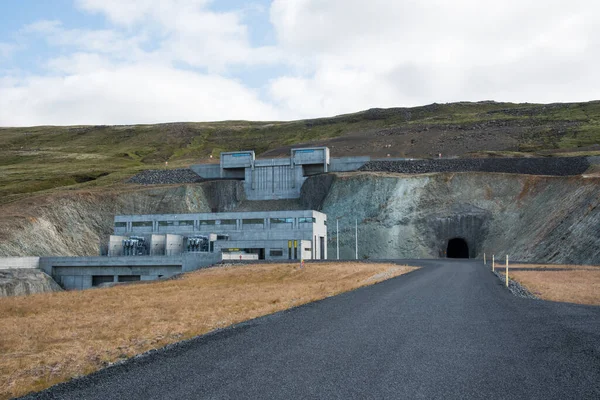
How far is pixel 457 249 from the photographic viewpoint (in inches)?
3748

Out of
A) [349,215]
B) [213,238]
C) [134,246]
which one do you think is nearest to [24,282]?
[134,246]

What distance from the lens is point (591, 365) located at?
11.7 metres

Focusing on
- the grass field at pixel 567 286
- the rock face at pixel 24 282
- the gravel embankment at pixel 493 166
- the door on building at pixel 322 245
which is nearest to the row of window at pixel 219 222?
the door on building at pixel 322 245

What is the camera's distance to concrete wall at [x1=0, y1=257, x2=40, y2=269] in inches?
2702

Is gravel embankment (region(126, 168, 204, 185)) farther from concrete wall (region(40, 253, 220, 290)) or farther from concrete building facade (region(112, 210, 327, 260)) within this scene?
concrete wall (region(40, 253, 220, 290))

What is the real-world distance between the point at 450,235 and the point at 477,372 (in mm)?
76516

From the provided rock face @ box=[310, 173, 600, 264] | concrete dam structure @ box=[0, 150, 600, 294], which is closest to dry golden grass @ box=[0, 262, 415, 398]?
concrete dam structure @ box=[0, 150, 600, 294]

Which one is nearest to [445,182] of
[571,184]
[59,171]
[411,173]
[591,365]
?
[411,173]

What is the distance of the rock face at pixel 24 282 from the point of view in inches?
2328

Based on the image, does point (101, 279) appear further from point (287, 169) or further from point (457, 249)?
point (457, 249)

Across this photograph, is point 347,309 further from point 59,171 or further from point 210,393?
point 59,171

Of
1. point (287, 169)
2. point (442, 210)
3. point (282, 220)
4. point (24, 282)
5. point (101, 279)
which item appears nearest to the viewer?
point (24, 282)

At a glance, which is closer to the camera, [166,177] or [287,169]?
[287,169]

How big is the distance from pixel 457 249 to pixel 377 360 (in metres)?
87.0
